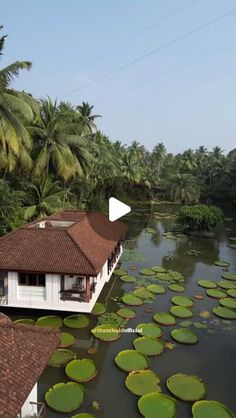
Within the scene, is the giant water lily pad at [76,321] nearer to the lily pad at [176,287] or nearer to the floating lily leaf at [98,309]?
the floating lily leaf at [98,309]

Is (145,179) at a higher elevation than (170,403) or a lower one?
higher

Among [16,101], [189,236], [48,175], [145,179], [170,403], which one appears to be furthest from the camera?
[145,179]

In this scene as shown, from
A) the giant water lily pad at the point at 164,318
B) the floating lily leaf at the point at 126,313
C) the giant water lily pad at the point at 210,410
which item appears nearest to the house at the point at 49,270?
the floating lily leaf at the point at 126,313

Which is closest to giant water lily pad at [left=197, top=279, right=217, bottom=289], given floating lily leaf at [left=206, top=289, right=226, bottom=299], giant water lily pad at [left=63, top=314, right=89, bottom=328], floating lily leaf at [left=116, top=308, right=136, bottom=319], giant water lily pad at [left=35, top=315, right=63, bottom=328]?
floating lily leaf at [left=206, top=289, right=226, bottom=299]

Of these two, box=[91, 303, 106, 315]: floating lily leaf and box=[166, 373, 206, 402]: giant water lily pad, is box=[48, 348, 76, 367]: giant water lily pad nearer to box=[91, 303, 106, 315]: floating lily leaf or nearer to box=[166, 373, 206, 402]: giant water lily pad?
box=[91, 303, 106, 315]: floating lily leaf

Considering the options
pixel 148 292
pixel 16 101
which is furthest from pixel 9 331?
pixel 16 101

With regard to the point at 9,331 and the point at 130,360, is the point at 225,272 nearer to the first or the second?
the point at 130,360

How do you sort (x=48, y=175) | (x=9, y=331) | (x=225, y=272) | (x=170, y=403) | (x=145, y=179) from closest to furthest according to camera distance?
(x=9, y=331)
(x=170, y=403)
(x=225, y=272)
(x=48, y=175)
(x=145, y=179)
